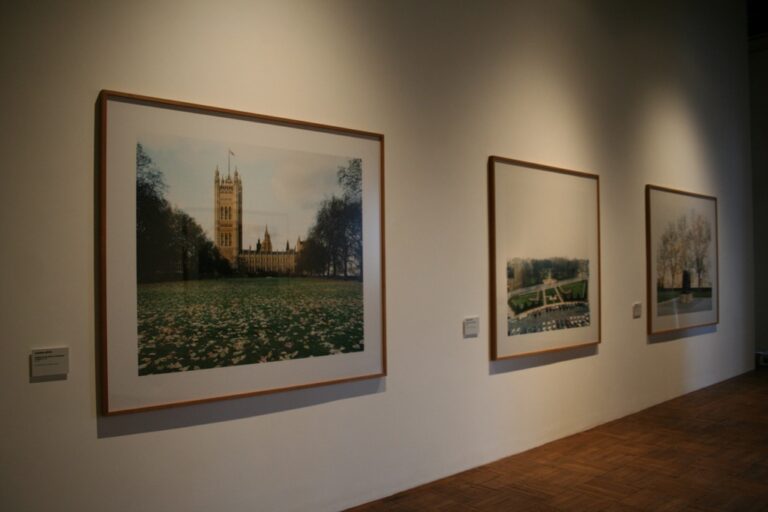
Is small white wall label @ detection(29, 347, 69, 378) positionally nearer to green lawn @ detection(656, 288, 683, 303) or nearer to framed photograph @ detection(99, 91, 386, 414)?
framed photograph @ detection(99, 91, 386, 414)

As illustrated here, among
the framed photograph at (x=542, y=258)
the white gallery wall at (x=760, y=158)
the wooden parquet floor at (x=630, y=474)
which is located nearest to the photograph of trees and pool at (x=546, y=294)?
the framed photograph at (x=542, y=258)

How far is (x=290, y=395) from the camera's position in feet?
11.8

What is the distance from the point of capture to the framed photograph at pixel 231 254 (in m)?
3.01

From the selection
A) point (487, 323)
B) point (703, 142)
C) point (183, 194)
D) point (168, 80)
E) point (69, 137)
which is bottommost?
point (487, 323)

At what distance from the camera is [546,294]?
17.2ft

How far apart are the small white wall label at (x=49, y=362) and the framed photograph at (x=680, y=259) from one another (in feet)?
18.4

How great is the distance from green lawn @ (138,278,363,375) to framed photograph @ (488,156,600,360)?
4.80 feet

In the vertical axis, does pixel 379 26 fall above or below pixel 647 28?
below

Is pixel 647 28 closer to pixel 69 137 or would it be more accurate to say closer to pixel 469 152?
pixel 469 152

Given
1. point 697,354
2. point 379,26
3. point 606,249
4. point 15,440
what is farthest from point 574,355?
point 15,440

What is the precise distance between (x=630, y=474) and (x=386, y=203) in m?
2.64

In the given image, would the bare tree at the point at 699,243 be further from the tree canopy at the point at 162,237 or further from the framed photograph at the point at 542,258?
the tree canopy at the point at 162,237

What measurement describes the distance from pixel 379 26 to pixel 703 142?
528 cm

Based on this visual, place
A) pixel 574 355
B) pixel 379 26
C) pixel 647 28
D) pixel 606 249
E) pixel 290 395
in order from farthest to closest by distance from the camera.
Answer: pixel 647 28, pixel 606 249, pixel 574 355, pixel 379 26, pixel 290 395
